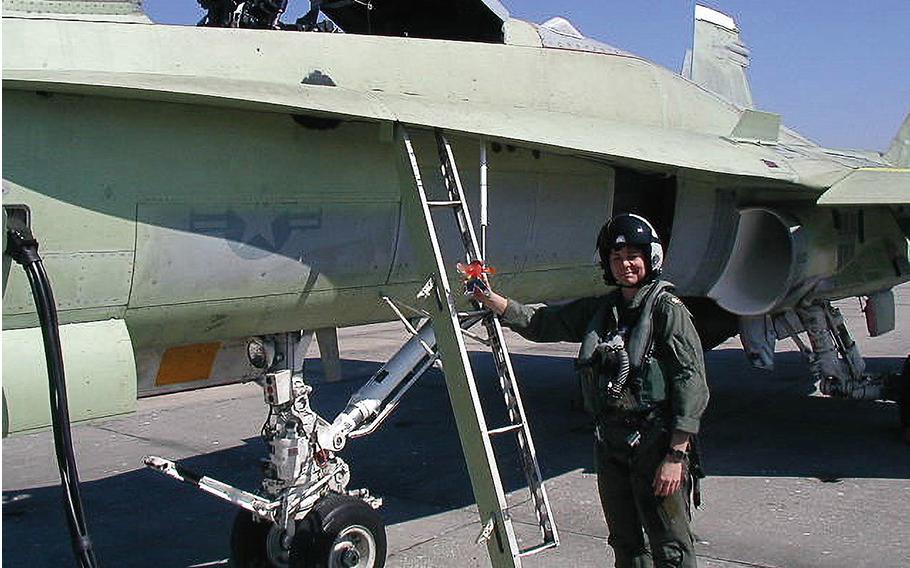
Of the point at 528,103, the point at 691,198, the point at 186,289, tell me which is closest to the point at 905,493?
the point at 691,198

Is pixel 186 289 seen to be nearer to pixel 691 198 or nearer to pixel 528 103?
pixel 528 103

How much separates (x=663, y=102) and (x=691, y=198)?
674mm

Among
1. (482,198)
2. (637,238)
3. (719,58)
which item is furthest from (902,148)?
(637,238)

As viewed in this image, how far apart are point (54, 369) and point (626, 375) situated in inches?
81.8

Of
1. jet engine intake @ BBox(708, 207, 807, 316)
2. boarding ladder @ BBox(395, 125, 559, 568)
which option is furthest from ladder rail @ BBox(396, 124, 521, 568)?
jet engine intake @ BBox(708, 207, 807, 316)

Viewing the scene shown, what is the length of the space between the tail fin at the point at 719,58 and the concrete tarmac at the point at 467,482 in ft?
9.86

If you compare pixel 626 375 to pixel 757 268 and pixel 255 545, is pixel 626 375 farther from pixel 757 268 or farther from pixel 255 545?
pixel 757 268

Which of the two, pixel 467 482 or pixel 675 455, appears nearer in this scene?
pixel 675 455

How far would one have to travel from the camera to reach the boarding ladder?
137 inches

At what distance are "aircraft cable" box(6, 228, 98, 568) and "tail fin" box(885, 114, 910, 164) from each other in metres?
8.59

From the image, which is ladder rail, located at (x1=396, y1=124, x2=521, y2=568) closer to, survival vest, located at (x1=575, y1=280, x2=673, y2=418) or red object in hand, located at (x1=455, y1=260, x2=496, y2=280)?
red object in hand, located at (x1=455, y1=260, x2=496, y2=280)

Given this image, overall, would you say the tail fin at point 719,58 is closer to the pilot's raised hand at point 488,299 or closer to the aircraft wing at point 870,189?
the aircraft wing at point 870,189

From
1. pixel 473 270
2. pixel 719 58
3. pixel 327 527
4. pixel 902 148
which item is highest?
Answer: pixel 719 58

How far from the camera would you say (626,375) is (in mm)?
3312
